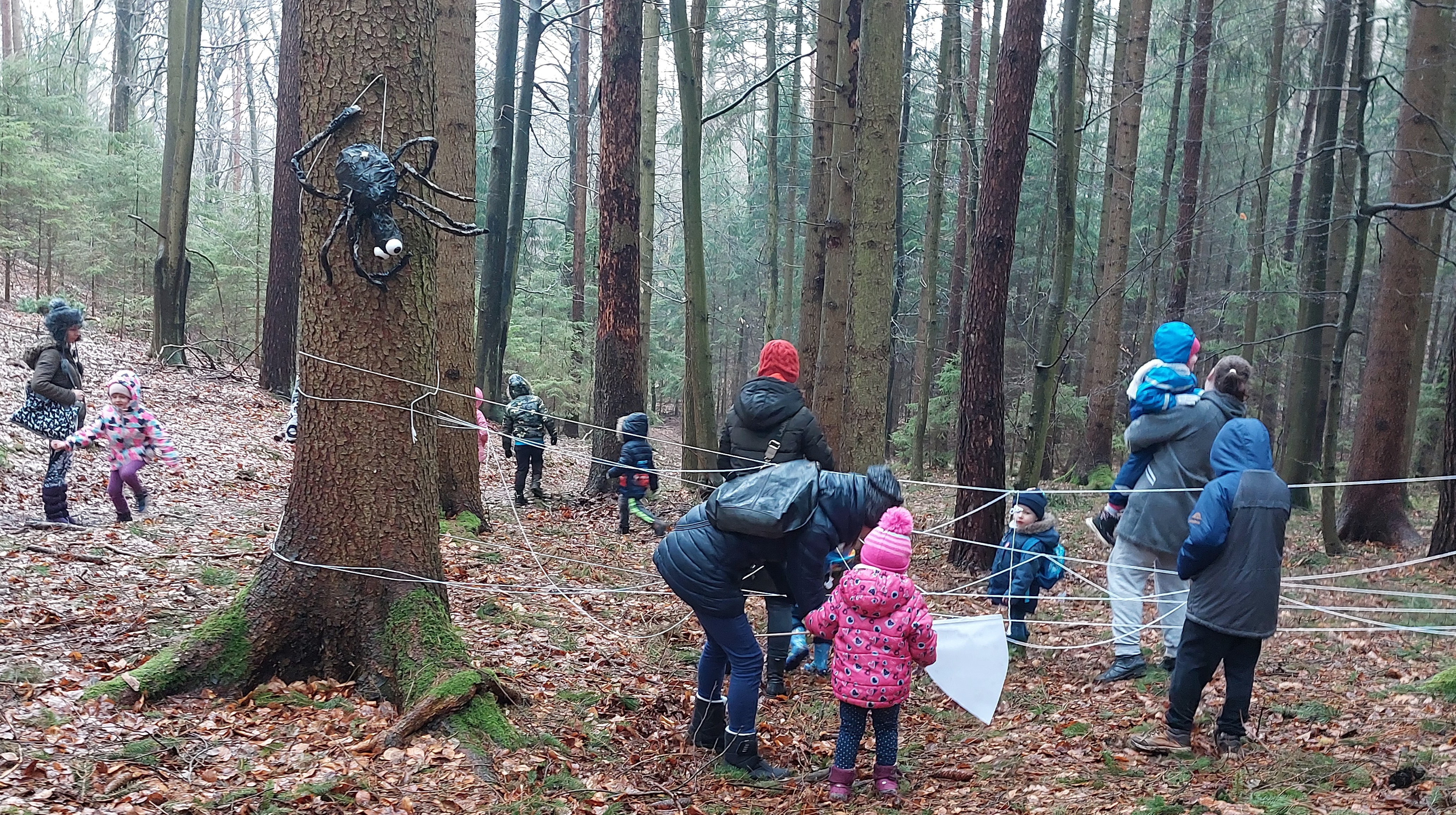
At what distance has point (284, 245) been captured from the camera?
14164 millimetres

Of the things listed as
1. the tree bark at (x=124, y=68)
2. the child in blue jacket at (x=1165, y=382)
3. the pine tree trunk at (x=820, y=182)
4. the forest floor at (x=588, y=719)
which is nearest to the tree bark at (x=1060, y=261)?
the pine tree trunk at (x=820, y=182)

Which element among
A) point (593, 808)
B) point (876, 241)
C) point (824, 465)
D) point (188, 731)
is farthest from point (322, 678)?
point (876, 241)

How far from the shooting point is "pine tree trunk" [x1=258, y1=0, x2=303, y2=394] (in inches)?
509

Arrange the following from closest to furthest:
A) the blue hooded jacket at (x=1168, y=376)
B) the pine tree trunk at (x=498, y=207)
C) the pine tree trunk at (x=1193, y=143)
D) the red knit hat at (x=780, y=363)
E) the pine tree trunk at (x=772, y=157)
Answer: the blue hooded jacket at (x=1168, y=376) → the red knit hat at (x=780, y=363) → the pine tree trunk at (x=1193, y=143) → the pine tree trunk at (x=498, y=207) → the pine tree trunk at (x=772, y=157)

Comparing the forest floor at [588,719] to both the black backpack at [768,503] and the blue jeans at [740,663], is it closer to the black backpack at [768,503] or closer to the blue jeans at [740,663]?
the blue jeans at [740,663]

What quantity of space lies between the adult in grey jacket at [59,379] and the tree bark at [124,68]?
1649cm

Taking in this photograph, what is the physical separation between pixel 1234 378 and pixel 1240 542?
1455 millimetres

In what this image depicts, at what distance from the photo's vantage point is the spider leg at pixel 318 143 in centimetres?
432

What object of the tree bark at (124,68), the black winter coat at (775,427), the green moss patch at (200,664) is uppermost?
the tree bark at (124,68)

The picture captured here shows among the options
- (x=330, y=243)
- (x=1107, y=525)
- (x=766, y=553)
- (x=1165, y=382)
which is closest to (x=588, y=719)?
(x=766, y=553)

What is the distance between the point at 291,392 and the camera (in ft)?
48.8

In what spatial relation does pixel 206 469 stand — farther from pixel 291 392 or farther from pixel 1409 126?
pixel 1409 126

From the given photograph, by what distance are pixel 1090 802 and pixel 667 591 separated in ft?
14.0

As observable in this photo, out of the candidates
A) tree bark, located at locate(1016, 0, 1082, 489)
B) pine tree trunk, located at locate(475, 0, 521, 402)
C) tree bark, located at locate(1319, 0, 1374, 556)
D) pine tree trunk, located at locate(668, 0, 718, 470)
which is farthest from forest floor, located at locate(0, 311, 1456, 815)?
pine tree trunk, located at locate(475, 0, 521, 402)
